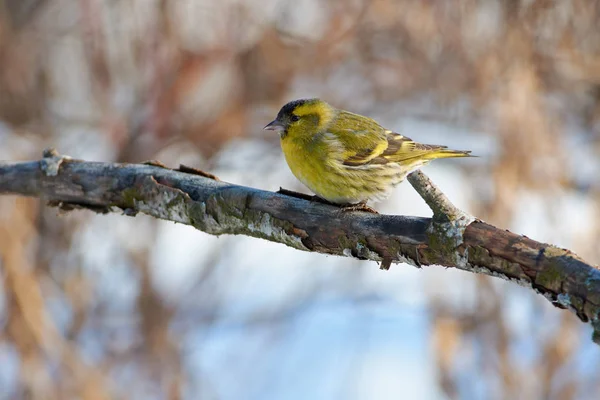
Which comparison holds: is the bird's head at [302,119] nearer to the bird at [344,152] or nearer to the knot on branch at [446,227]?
the bird at [344,152]

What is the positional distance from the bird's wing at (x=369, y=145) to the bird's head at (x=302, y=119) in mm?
70

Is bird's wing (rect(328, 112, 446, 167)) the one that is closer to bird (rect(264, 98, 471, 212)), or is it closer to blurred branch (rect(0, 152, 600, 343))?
bird (rect(264, 98, 471, 212))

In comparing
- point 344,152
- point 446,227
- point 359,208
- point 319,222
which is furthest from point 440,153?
point 446,227

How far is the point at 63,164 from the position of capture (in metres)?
3.58

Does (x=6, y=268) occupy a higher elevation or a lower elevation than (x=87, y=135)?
lower

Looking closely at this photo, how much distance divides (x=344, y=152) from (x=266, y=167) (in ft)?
8.25

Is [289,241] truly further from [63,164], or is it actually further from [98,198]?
[63,164]

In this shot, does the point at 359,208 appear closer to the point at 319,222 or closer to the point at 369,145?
the point at 319,222

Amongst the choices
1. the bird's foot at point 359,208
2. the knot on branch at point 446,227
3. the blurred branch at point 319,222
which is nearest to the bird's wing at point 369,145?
the bird's foot at point 359,208

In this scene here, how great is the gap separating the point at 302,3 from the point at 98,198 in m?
3.36

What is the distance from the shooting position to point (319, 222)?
2906 mm

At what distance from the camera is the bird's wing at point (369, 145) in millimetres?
3768

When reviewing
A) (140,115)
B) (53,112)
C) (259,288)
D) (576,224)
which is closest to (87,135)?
(53,112)

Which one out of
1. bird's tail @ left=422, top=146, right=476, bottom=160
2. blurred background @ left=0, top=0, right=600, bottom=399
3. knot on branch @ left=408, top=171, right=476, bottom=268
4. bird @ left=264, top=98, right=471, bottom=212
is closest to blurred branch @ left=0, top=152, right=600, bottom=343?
knot on branch @ left=408, top=171, right=476, bottom=268
